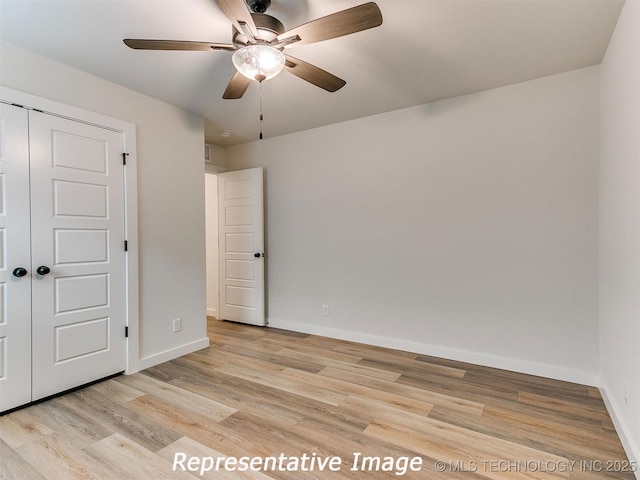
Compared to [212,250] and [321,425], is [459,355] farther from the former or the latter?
[212,250]

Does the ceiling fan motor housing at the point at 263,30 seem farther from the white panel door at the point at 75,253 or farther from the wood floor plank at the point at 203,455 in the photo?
the wood floor plank at the point at 203,455

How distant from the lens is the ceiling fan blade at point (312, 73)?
194 centimetres

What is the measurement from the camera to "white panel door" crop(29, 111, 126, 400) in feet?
7.97

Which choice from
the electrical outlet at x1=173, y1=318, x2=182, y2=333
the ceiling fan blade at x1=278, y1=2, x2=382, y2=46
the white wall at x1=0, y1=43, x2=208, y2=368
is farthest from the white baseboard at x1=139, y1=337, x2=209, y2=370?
the ceiling fan blade at x1=278, y1=2, x2=382, y2=46

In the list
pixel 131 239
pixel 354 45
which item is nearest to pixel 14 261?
pixel 131 239

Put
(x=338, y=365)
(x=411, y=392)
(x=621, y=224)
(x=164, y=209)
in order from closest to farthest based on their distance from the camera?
(x=621, y=224)
(x=411, y=392)
(x=338, y=365)
(x=164, y=209)

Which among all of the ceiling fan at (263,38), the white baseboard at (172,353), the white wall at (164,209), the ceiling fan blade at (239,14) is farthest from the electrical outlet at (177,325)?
the ceiling fan blade at (239,14)

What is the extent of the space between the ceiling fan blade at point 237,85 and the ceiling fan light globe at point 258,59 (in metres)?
0.26

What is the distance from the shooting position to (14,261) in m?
2.30

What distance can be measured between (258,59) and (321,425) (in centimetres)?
222

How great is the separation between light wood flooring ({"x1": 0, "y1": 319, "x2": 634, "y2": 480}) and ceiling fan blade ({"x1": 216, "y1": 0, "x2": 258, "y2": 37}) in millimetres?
2257

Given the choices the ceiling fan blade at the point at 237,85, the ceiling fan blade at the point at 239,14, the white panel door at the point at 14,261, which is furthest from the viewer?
the white panel door at the point at 14,261

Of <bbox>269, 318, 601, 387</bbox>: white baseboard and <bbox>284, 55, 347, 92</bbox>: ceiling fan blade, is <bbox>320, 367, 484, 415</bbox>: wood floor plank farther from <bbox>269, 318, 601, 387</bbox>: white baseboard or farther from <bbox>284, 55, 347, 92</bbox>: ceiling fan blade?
<bbox>284, 55, 347, 92</bbox>: ceiling fan blade

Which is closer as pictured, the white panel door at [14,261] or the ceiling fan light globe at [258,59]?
the ceiling fan light globe at [258,59]
